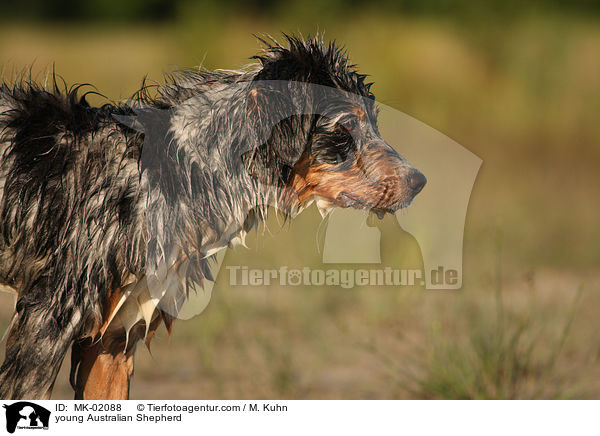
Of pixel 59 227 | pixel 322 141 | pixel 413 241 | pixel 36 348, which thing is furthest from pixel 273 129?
pixel 413 241

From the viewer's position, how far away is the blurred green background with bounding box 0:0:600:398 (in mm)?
5266

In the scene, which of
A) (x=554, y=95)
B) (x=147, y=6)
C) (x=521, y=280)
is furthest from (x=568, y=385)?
(x=147, y=6)

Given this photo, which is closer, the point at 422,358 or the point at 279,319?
the point at 422,358

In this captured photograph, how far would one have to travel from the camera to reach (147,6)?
9.62m

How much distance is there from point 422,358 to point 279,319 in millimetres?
1629

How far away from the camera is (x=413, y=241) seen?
20.7 ft

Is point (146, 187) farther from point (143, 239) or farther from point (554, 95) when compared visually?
point (554, 95)

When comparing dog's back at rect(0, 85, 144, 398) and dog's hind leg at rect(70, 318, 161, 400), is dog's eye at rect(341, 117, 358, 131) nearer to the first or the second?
dog's back at rect(0, 85, 144, 398)

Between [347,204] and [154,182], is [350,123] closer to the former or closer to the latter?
[347,204]

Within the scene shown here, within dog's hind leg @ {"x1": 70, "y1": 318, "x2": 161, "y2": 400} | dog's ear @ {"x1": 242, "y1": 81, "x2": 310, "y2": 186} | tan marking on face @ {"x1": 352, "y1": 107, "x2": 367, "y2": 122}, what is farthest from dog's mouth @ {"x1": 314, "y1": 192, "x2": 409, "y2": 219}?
dog's hind leg @ {"x1": 70, "y1": 318, "x2": 161, "y2": 400}
